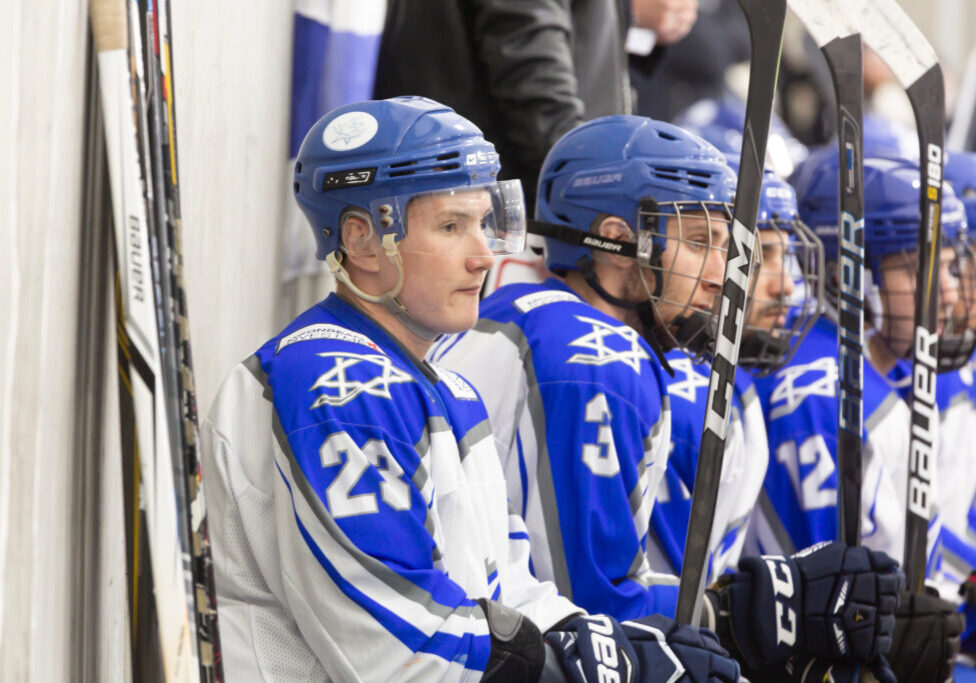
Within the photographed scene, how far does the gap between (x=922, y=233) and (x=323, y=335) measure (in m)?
1.53

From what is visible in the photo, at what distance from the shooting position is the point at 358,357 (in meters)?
1.85

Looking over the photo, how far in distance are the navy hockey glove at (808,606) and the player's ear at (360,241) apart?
3.05 ft

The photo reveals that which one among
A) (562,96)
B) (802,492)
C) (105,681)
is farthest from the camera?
(562,96)

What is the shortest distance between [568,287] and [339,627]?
1064mm

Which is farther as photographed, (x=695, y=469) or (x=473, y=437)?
(x=695, y=469)

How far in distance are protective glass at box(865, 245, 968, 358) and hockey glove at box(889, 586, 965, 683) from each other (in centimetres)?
82

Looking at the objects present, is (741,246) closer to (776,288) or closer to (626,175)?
(626,175)

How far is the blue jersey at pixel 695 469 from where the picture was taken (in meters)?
2.52

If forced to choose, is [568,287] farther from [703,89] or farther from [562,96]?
[703,89]

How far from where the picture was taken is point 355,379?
180 cm

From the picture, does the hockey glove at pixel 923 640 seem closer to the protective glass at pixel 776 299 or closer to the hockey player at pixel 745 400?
the hockey player at pixel 745 400

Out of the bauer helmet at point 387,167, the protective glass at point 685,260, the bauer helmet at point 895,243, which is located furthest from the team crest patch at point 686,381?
the bauer helmet at point 895,243

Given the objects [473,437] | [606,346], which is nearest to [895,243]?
[606,346]

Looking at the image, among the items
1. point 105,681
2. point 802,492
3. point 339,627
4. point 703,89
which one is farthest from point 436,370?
point 703,89
